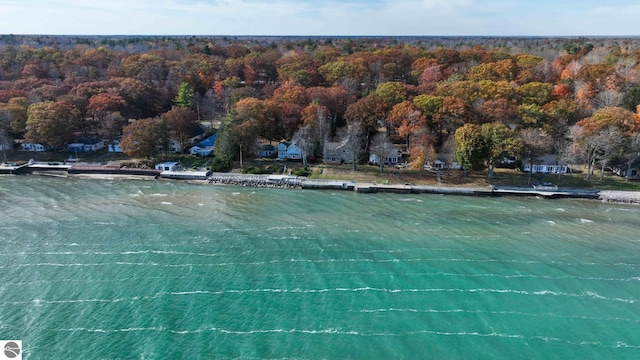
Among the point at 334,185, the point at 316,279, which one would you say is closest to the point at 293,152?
the point at 334,185

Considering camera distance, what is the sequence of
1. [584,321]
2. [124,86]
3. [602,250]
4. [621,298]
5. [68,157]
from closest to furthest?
[584,321] < [621,298] < [602,250] < [68,157] < [124,86]

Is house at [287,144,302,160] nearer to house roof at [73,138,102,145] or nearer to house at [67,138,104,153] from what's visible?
house at [67,138,104,153]

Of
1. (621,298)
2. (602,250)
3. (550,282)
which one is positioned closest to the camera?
(621,298)

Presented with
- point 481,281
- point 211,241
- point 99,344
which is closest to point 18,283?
point 99,344

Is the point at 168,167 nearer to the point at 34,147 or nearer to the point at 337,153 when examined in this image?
the point at 337,153

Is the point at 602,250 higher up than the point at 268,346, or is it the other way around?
the point at 602,250

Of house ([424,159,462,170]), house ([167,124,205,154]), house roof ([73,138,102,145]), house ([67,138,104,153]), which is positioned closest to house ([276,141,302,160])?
house ([167,124,205,154])

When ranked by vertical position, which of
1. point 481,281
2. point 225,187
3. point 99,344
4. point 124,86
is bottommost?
point 99,344

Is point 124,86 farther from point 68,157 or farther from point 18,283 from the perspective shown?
point 18,283
